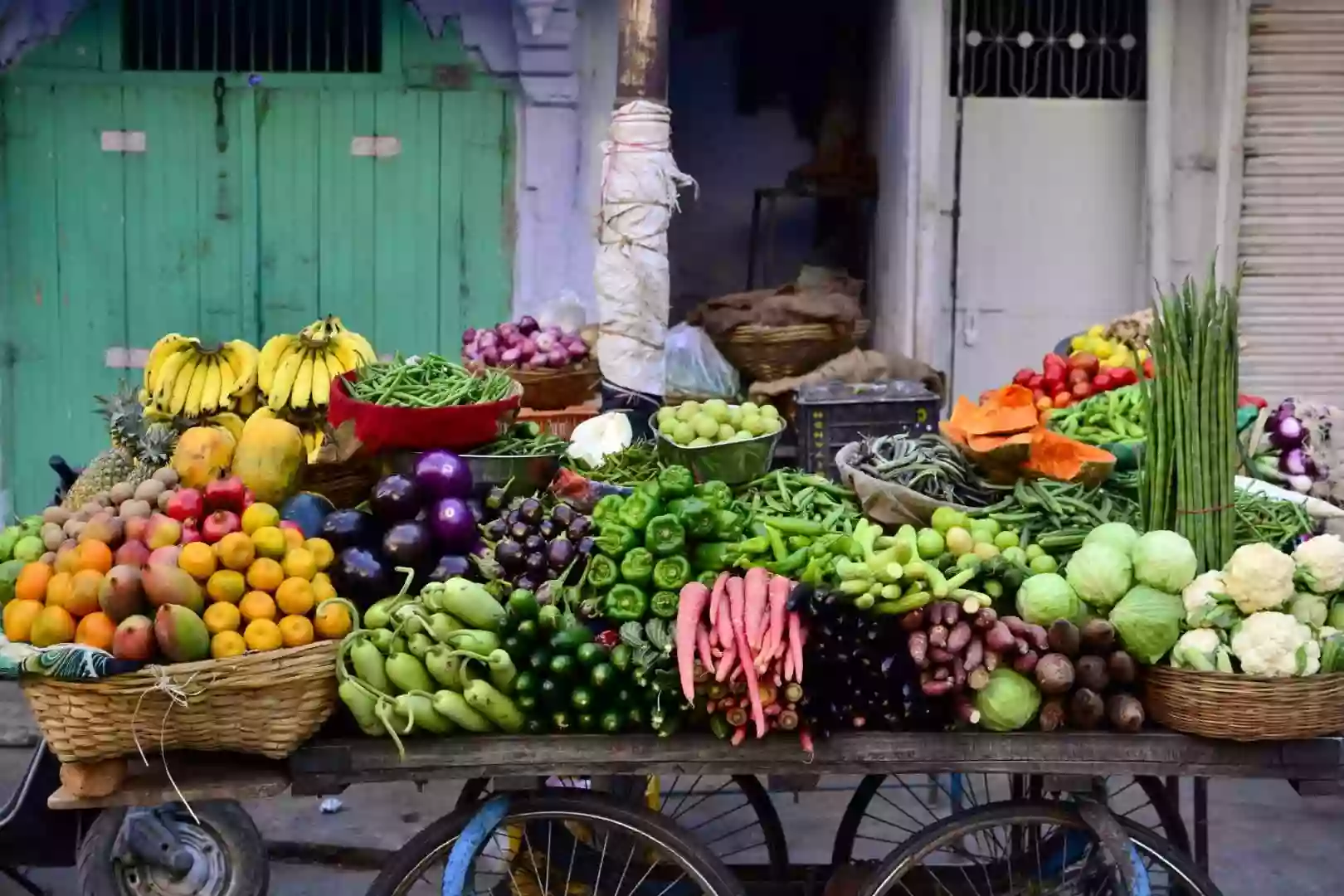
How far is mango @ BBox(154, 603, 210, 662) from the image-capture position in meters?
3.09

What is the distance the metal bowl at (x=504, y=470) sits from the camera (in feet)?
13.1

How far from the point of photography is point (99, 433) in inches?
314

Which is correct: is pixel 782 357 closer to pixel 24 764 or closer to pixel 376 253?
pixel 376 253

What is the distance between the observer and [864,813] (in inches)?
159

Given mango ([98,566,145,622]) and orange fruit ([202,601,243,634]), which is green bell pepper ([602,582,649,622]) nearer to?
orange fruit ([202,601,243,634])

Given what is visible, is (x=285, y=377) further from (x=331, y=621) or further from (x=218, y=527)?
(x=331, y=621)

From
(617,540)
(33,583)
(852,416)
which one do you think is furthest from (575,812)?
(852,416)

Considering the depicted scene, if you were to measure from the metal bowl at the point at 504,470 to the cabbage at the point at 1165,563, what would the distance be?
1.59 m

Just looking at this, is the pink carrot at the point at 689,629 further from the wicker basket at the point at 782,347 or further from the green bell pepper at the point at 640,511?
the wicker basket at the point at 782,347

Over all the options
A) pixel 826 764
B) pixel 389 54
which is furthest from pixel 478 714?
pixel 389 54

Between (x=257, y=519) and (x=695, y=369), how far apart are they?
377 centimetres

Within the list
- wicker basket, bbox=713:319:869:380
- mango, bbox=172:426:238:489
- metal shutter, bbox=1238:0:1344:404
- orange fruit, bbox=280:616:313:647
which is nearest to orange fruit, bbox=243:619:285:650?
orange fruit, bbox=280:616:313:647

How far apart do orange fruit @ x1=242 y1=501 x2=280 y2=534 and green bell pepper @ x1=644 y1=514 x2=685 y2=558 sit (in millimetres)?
869

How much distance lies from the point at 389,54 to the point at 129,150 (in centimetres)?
145
